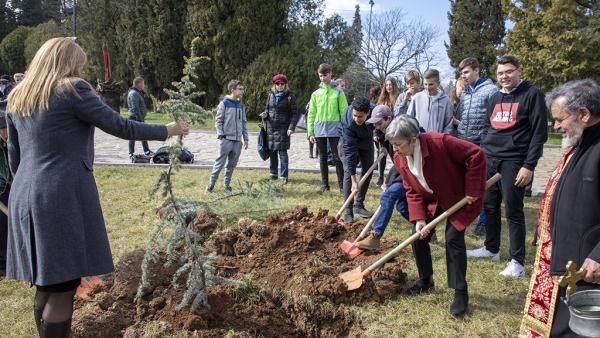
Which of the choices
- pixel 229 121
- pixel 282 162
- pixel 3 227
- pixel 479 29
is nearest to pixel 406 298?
pixel 3 227

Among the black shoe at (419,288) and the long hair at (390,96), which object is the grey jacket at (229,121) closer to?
the long hair at (390,96)

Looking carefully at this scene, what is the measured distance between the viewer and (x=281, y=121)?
8.14m

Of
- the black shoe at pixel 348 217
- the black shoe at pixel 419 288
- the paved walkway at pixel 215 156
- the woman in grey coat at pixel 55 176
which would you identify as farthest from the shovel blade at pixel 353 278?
the paved walkway at pixel 215 156

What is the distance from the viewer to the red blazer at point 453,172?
134 inches

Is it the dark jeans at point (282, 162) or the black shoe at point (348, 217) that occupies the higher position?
the dark jeans at point (282, 162)

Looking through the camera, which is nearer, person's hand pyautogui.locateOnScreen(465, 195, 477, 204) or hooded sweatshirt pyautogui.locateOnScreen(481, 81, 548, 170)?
person's hand pyautogui.locateOnScreen(465, 195, 477, 204)

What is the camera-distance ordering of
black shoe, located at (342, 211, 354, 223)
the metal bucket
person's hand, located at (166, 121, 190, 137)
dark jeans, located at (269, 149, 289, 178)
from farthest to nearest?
Answer: dark jeans, located at (269, 149, 289, 178)
black shoe, located at (342, 211, 354, 223)
person's hand, located at (166, 121, 190, 137)
the metal bucket

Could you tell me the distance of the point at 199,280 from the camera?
127 inches

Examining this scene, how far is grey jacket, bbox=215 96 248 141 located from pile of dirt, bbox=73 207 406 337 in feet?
9.60

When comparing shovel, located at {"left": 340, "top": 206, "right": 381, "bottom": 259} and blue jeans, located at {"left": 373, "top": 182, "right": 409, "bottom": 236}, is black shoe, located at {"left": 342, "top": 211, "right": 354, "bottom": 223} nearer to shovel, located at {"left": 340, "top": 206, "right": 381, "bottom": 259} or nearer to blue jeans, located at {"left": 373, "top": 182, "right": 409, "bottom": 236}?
shovel, located at {"left": 340, "top": 206, "right": 381, "bottom": 259}

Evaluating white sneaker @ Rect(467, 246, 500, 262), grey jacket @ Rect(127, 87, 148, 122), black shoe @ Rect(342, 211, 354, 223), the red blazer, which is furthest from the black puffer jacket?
the red blazer

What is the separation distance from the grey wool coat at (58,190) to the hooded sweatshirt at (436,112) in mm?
3938

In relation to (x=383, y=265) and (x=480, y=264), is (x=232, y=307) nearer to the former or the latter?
(x=383, y=265)

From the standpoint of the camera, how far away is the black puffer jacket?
814cm
